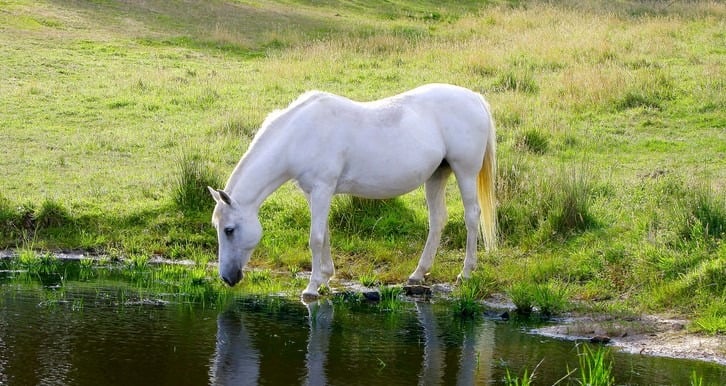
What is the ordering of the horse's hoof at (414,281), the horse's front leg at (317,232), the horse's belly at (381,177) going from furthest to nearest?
the horse's hoof at (414,281)
the horse's belly at (381,177)
the horse's front leg at (317,232)

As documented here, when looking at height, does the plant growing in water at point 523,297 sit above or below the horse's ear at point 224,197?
below

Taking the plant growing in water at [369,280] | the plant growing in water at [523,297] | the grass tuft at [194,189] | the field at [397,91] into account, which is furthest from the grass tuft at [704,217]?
the grass tuft at [194,189]

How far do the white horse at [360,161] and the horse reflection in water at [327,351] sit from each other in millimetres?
885

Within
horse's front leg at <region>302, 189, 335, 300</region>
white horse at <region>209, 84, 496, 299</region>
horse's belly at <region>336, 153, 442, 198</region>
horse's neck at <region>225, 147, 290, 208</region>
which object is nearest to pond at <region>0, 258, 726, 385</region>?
horse's front leg at <region>302, 189, 335, 300</region>

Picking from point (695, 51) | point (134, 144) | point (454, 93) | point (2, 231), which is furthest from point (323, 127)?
point (695, 51)

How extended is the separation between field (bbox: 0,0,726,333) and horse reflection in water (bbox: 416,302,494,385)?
102 cm

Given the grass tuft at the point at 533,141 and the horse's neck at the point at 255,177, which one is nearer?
the horse's neck at the point at 255,177

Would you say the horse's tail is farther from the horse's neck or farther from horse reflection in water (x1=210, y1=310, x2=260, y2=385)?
horse reflection in water (x1=210, y1=310, x2=260, y2=385)

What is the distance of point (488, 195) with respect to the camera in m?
11.0

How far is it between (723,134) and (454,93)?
6.75 m

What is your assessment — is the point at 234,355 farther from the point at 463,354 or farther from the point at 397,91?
the point at 397,91

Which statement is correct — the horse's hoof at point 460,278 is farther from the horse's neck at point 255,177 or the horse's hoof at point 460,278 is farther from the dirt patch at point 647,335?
the horse's neck at point 255,177

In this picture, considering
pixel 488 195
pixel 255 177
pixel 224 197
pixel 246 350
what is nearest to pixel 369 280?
pixel 488 195

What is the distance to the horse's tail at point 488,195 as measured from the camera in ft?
35.9
